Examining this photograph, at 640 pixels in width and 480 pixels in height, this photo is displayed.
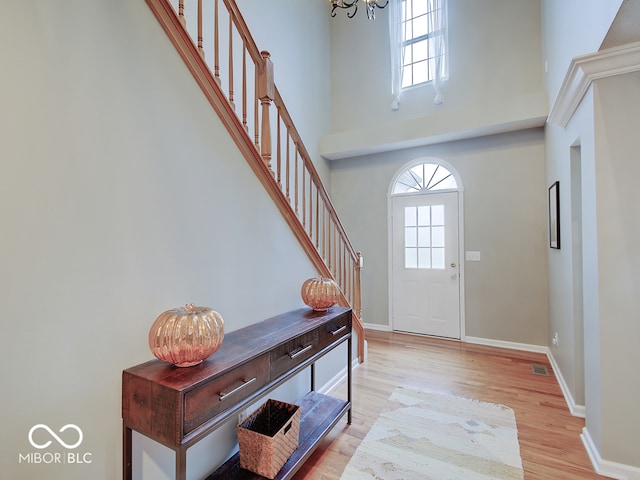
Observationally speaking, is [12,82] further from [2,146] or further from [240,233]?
[240,233]

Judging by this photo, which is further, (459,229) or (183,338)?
(459,229)

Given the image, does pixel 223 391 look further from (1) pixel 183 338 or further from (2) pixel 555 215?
(2) pixel 555 215

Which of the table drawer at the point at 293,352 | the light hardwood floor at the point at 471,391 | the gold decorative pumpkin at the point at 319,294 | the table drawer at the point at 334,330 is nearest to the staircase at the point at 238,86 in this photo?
the gold decorative pumpkin at the point at 319,294

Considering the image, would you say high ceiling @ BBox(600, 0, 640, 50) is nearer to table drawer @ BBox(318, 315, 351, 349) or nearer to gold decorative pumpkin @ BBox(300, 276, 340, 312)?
gold decorative pumpkin @ BBox(300, 276, 340, 312)

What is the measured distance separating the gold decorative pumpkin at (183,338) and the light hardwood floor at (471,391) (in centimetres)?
116

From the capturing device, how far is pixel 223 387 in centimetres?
127

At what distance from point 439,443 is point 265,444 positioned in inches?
49.3

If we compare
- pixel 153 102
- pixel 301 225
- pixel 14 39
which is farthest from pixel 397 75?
pixel 14 39

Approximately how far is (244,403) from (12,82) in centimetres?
145

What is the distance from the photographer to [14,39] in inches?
39.5

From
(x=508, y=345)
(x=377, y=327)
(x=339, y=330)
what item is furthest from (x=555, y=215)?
(x=377, y=327)

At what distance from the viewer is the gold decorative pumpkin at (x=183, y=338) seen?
118 cm

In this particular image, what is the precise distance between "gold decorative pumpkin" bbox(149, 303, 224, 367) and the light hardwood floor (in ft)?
3.80

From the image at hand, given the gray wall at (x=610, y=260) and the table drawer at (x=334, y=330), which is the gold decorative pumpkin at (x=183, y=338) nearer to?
the table drawer at (x=334, y=330)
